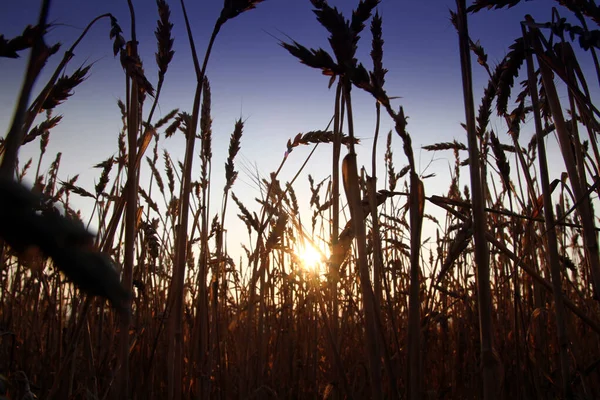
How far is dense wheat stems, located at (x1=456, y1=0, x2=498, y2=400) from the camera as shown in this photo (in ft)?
3.25

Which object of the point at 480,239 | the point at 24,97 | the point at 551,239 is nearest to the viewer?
the point at 24,97

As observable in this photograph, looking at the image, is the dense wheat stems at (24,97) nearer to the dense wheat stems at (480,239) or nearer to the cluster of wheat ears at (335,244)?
the cluster of wheat ears at (335,244)

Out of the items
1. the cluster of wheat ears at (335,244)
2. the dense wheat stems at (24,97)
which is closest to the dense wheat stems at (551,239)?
the cluster of wheat ears at (335,244)

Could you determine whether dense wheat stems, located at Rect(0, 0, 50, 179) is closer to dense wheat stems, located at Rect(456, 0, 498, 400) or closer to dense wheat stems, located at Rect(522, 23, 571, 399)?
dense wheat stems, located at Rect(456, 0, 498, 400)

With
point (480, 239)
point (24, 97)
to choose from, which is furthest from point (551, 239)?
point (24, 97)

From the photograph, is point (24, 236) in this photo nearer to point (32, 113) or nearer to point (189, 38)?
point (32, 113)

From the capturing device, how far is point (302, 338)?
281 centimetres

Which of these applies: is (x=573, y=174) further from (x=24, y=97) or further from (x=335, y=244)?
(x=24, y=97)

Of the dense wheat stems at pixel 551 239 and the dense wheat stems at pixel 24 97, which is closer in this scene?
the dense wheat stems at pixel 24 97

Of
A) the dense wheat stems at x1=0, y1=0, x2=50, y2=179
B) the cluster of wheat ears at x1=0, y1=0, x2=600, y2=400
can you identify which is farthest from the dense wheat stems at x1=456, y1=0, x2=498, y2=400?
the dense wheat stems at x1=0, y1=0, x2=50, y2=179

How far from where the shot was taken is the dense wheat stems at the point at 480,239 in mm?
991

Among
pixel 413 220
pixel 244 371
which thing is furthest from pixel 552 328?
pixel 413 220

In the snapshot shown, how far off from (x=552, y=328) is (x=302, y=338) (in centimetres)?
141

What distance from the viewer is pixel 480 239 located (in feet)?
3.27
